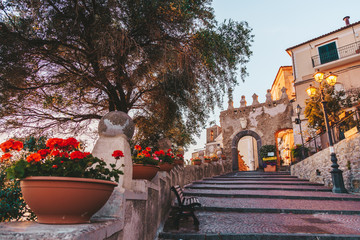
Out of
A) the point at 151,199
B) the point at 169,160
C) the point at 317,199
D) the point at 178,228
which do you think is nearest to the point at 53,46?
the point at 169,160

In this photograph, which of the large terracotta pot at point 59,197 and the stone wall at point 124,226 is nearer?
the stone wall at point 124,226

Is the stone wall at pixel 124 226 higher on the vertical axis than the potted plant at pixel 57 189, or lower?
lower

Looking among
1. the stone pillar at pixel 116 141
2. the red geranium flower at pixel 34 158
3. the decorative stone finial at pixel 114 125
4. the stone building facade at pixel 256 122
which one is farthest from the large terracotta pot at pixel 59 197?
the stone building facade at pixel 256 122

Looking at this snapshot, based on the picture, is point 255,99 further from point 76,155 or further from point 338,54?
point 76,155

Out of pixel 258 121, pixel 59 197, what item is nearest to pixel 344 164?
pixel 59 197

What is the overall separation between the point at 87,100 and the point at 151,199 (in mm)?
5455

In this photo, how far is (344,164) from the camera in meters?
7.47

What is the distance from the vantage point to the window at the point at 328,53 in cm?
1621

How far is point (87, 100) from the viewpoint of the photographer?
7.45 metres

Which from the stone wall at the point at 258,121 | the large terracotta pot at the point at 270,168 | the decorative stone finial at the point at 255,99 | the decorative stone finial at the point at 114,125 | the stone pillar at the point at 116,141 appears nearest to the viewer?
the stone pillar at the point at 116,141

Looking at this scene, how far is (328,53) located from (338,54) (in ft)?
2.43

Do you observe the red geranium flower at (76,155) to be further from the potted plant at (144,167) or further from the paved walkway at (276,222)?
the paved walkway at (276,222)

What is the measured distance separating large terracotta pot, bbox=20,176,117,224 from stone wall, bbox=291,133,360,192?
7.89 m

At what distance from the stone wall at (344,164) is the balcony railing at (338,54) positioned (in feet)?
33.4
